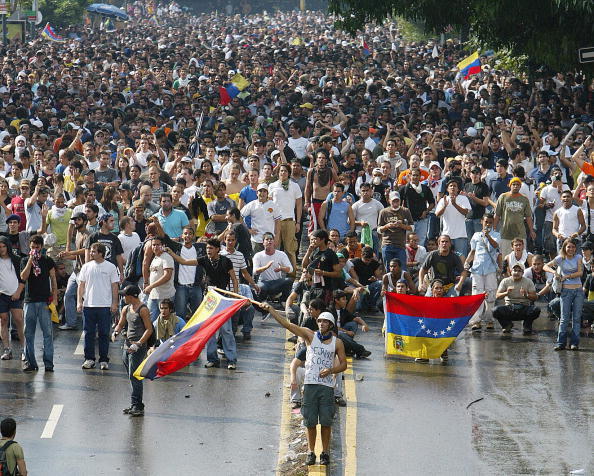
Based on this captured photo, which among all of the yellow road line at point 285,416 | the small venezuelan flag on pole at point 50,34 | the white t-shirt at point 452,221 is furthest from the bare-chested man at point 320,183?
the small venezuelan flag on pole at point 50,34

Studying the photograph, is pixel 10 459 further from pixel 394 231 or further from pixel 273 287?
pixel 394 231

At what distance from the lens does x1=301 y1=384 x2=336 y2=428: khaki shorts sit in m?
14.0

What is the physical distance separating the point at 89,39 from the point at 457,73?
2578cm

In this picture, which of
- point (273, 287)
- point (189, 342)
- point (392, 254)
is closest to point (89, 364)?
point (189, 342)

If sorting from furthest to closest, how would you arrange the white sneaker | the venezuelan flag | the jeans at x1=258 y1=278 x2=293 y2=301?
the venezuelan flag
the jeans at x1=258 y1=278 x2=293 y2=301
the white sneaker

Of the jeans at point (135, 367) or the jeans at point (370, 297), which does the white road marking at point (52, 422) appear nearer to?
the jeans at point (135, 367)

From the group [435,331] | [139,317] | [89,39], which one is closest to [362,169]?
[435,331]

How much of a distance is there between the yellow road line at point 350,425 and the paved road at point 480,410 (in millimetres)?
69

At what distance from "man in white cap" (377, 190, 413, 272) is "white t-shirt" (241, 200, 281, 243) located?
1682 millimetres

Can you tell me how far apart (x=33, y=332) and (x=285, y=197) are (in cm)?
601

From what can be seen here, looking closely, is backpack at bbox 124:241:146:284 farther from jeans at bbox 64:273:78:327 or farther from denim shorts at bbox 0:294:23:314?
denim shorts at bbox 0:294:23:314

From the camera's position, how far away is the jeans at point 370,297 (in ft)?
68.1

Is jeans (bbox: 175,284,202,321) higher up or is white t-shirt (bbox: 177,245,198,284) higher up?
white t-shirt (bbox: 177,245,198,284)

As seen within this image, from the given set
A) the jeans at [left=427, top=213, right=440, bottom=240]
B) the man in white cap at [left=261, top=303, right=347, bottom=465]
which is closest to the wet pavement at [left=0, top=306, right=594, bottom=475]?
the man in white cap at [left=261, top=303, right=347, bottom=465]
